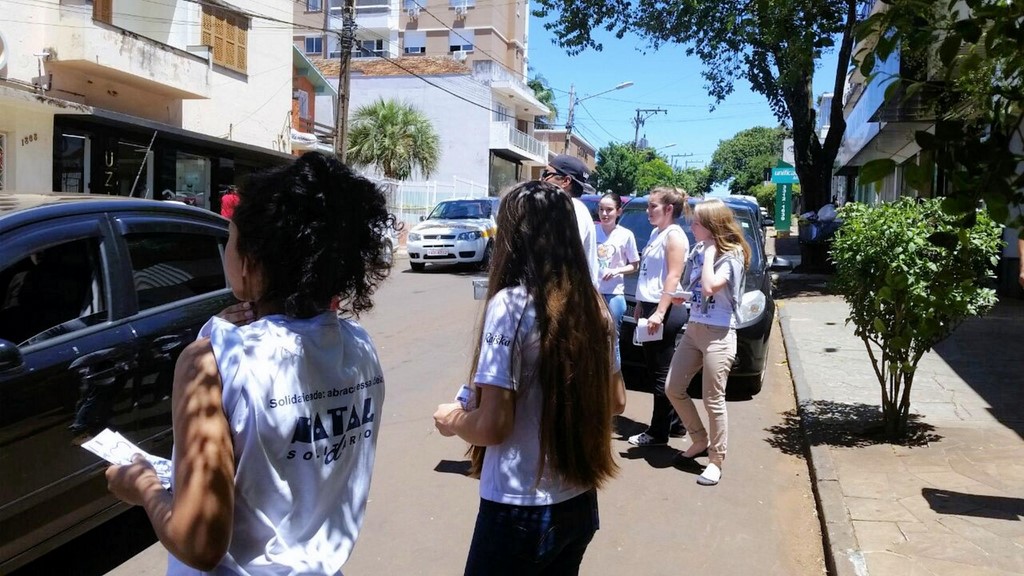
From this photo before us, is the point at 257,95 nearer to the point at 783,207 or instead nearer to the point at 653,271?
the point at 653,271

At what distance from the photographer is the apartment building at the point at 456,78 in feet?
139

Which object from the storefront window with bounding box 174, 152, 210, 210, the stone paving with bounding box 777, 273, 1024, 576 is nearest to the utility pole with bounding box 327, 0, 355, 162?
the storefront window with bounding box 174, 152, 210, 210

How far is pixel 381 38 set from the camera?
176 ft

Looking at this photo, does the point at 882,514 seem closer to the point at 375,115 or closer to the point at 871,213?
the point at 871,213

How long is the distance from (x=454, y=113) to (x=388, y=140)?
9.54m

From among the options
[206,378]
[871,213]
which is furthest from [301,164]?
[871,213]

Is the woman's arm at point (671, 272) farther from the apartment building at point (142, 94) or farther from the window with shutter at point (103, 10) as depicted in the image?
the window with shutter at point (103, 10)

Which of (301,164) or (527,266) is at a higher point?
(301,164)

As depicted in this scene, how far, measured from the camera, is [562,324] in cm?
238

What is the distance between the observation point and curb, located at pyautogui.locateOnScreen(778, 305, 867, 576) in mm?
4215

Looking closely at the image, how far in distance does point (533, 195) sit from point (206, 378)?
116cm

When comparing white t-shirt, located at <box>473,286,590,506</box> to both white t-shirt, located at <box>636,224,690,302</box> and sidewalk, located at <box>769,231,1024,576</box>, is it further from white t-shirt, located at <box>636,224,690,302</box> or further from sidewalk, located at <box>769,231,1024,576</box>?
white t-shirt, located at <box>636,224,690,302</box>

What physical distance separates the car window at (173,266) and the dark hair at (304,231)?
262 centimetres

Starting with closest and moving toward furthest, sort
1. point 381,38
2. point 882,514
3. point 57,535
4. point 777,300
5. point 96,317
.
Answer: point 57,535
point 96,317
point 882,514
point 777,300
point 381,38
